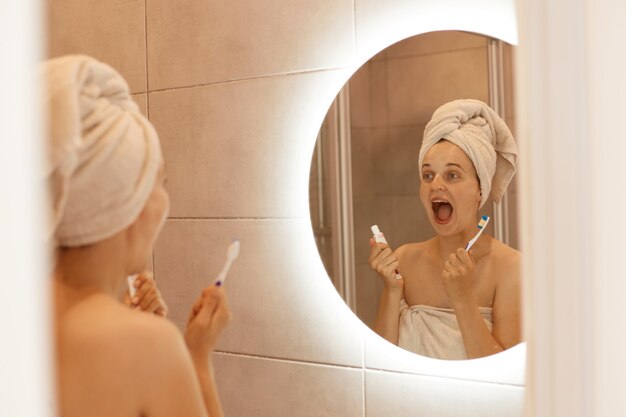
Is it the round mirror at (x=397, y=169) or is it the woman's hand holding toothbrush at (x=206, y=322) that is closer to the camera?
the woman's hand holding toothbrush at (x=206, y=322)

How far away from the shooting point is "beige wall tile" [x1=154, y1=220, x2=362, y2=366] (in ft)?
4.72

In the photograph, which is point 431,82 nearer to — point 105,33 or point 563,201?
point 563,201

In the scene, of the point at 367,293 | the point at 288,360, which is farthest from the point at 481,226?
the point at 288,360

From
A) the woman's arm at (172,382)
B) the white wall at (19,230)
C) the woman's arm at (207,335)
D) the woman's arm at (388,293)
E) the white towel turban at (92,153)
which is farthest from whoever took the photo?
the woman's arm at (388,293)

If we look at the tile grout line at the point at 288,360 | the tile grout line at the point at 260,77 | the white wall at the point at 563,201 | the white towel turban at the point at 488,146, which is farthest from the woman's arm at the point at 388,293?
the white wall at the point at 563,201

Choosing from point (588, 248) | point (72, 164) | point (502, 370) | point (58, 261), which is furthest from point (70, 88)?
point (502, 370)

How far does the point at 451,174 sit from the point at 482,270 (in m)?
0.18

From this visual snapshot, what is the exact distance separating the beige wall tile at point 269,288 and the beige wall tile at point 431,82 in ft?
1.00

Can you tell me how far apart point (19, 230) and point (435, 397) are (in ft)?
3.58

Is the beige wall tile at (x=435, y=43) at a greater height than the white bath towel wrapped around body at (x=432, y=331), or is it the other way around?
the beige wall tile at (x=435, y=43)

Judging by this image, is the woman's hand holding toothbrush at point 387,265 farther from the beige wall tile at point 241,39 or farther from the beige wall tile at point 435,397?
the beige wall tile at point 241,39

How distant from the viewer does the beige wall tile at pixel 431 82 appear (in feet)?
4.25

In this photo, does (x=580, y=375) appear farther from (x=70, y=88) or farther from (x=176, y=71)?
(x=176, y=71)

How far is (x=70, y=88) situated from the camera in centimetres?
67
